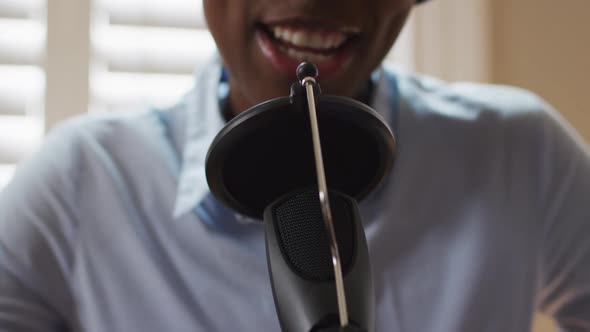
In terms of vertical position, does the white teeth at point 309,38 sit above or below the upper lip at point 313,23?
below

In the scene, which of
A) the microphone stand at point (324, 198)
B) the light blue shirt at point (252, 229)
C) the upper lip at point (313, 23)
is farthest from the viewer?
the light blue shirt at point (252, 229)

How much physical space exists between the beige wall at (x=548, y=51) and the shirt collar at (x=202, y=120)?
38 cm

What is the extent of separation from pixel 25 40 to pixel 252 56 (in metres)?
0.63

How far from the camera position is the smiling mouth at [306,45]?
0.69 meters

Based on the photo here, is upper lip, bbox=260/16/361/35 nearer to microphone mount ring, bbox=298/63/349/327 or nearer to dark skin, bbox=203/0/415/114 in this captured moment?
Result: dark skin, bbox=203/0/415/114

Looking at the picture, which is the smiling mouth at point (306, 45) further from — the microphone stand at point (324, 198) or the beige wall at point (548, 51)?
the beige wall at point (548, 51)

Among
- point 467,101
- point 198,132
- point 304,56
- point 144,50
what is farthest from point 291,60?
point 144,50

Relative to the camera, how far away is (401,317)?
0.80 metres

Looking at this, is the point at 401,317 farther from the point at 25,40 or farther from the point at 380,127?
the point at 25,40

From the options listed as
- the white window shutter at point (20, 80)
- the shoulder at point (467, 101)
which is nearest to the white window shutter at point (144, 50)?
the white window shutter at point (20, 80)

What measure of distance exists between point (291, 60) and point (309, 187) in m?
0.35

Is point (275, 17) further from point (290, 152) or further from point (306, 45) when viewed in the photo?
point (290, 152)

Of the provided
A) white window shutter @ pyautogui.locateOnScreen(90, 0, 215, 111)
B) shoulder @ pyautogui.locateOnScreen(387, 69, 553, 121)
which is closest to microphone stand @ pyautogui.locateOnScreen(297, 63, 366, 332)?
shoulder @ pyautogui.locateOnScreen(387, 69, 553, 121)

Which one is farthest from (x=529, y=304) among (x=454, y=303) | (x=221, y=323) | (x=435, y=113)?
(x=221, y=323)
